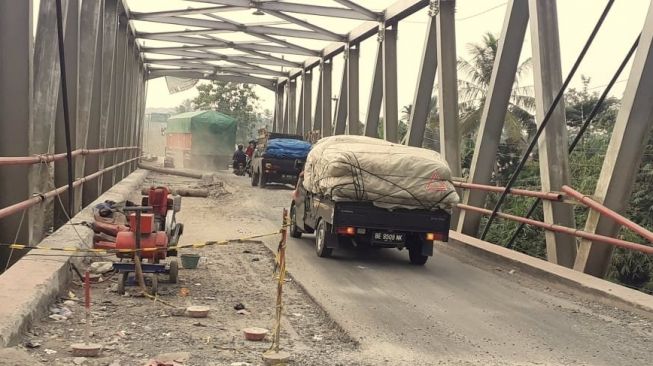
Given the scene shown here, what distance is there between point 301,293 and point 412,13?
43.7 ft

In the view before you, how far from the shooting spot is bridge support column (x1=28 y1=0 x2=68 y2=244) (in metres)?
7.84

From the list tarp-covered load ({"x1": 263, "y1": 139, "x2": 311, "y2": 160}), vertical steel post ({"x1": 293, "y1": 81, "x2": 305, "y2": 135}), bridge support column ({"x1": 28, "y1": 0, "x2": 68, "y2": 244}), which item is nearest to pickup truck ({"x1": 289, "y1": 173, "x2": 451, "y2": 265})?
bridge support column ({"x1": 28, "y1": 0, "x2": 68, "y2": 244})

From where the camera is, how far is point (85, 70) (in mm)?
11773

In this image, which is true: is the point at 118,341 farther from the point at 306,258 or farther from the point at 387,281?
the point at 306,258

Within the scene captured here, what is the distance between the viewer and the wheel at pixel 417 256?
32.4 feet

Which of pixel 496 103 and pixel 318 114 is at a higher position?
pixel 318 114

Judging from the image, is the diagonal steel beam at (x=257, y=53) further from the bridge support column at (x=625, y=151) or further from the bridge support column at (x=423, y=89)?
the bridge support column at (x=625, y=151)

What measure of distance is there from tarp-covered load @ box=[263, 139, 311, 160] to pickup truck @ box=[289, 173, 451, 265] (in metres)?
14.8

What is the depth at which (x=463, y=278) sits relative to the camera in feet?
29.8

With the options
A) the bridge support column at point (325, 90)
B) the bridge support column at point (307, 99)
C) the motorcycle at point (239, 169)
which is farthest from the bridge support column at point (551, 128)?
the motorcycle at point (239, 169)

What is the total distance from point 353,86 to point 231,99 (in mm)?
42867

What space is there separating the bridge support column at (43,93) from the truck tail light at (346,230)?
3.94m

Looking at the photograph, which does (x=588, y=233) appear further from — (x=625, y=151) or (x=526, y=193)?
(x=526, y=193)

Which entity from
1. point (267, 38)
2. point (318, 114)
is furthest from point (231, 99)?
point (267, 38)
